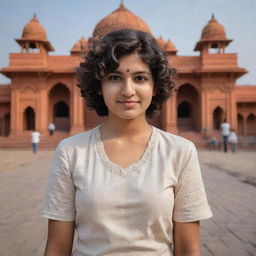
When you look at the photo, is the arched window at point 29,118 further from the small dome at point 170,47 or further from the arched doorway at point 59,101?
the small dome at point 170,47

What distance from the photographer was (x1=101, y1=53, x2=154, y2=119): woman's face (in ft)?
3.49

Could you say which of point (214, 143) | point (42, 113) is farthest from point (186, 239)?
point (42, 113)

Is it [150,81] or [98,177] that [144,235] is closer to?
[98,177]

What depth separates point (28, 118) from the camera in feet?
63.0

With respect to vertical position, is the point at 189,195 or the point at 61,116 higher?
the point at 61,116

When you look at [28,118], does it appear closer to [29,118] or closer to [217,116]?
[29,118]

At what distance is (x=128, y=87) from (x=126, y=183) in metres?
0.36

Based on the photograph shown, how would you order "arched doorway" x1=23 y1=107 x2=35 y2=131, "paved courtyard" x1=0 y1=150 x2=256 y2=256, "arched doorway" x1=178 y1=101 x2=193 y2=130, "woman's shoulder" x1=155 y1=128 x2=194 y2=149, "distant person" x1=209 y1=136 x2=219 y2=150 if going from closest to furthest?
"woman's shoulder" x1=155 y1=128 x2=194 y2=149 → "paved courtyard" x1=0 y1=150 x2=256 y2=256 → "distant person" x1=209 y1=136 x2=219 y2=150 → "arched doorway" x1=23 y1=107 x2=35 y2=131 → "arched doorway" x1=178 y1=101 x2=193 y2=130

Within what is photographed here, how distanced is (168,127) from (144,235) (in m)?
15.9

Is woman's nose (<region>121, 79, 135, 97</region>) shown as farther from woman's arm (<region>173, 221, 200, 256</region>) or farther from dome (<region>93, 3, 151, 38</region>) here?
dome (<region>93, 3, 151, 38</region>)

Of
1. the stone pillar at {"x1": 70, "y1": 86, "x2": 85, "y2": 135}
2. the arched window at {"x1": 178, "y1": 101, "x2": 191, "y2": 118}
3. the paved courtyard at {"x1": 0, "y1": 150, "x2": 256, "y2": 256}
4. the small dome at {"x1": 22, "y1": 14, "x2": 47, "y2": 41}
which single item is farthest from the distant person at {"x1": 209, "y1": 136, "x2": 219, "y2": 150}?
the small dome at {"x1": 22, "y1": 14, "x2": 47, "y2": 41}

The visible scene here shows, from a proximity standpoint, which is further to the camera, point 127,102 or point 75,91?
point 75,91

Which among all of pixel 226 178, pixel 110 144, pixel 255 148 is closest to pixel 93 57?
pixel 110 144

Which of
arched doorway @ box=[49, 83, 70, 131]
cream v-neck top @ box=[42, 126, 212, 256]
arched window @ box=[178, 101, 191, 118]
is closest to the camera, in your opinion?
cream v-neck top @ box=[42, 126, 212, 256]
